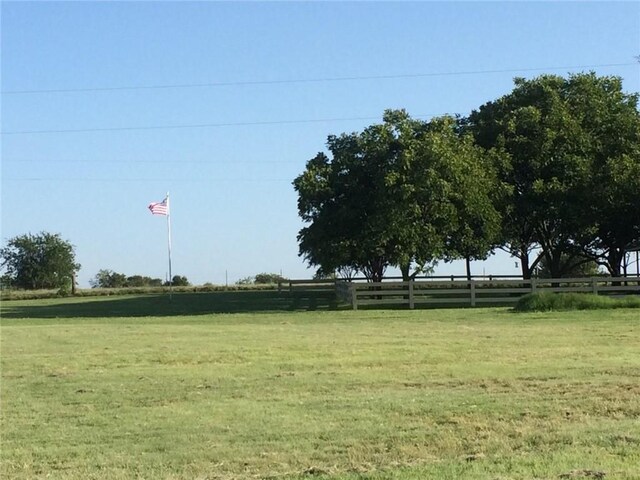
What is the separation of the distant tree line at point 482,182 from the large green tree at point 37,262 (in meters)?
50.4

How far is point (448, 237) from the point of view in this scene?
1421 inches

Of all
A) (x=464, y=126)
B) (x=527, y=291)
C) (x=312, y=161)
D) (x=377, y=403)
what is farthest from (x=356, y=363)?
(x=464, y=126)

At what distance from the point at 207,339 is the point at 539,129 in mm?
25519

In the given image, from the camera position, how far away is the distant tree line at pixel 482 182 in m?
34.4

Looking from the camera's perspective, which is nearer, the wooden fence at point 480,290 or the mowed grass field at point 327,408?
the mowed grass field at point 327,408

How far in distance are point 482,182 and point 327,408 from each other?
27.8 m

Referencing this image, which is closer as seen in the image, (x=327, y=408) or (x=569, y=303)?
(x=327, y=408)

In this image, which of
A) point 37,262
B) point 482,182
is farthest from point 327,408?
point 37,262

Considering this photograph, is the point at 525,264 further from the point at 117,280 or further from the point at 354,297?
the point at 117,280

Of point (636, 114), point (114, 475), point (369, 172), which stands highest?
point (636, 114)

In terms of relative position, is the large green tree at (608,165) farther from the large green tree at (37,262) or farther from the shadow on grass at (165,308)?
the large green tree at (37,262)

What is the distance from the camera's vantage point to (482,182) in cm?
3591

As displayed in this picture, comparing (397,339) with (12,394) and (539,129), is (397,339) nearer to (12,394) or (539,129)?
(12,394)

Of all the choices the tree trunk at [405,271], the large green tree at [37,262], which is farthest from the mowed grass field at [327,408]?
the large green tree at [37,262]
